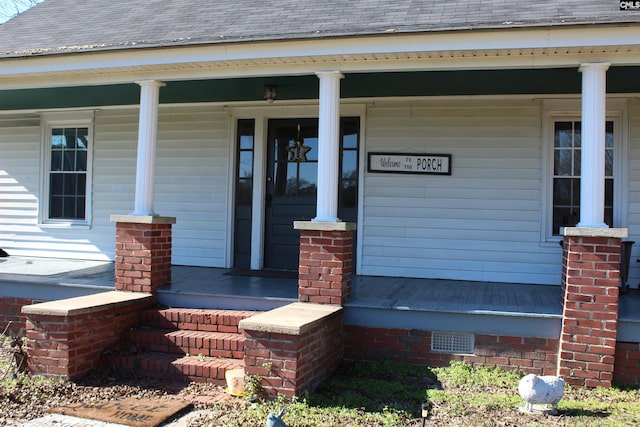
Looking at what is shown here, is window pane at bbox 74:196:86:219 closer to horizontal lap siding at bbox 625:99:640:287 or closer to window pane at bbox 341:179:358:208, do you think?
window pane at bbox 341:179:358:208

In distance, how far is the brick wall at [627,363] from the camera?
16.0ft

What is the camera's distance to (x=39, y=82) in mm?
6672

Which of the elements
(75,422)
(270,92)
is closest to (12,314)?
(75,422)

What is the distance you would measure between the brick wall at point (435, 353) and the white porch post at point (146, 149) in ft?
8.65

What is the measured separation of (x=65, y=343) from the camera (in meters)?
4.91

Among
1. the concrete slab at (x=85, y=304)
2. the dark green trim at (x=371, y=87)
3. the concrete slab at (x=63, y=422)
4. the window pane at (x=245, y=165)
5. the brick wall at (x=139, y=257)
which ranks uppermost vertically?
the dark green trim at (x=371, y=87)

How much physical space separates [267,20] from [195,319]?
3.25 meters

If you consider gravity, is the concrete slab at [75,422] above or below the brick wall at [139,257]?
below

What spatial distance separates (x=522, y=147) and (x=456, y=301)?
8.34 feet

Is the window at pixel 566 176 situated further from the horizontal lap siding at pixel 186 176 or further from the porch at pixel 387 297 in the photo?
the horizontal lap siding at pixel 186 176

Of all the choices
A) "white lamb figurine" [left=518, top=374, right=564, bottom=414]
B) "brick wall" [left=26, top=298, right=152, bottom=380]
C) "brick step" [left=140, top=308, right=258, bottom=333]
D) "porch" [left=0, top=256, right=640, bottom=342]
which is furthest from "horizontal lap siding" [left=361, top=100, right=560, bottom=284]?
"brick wall" [left=26, top=298, right=152, bottom=380]

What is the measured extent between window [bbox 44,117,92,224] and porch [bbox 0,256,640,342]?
1.49 m

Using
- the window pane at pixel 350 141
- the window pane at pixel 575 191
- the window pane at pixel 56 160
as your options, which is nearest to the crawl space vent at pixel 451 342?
the window pane at pixel 575 191

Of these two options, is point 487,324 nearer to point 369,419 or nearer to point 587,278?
point 587,278
